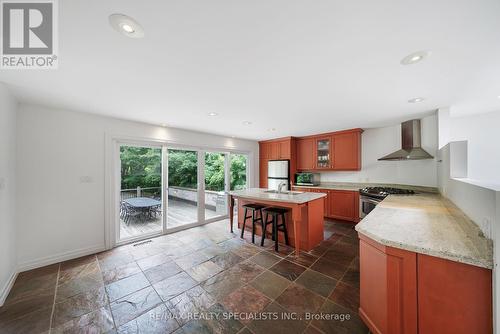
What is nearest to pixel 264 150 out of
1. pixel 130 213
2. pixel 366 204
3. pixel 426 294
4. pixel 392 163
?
pixel 366 204

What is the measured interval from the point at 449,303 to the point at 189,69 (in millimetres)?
2608

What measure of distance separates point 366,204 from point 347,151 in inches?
56.6

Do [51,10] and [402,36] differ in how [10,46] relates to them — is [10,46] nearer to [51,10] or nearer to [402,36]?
[51,10]

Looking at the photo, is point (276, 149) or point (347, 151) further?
point (276, 149)

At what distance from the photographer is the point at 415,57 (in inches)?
59.5

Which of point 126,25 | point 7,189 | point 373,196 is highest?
point 126,25

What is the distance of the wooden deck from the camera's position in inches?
146

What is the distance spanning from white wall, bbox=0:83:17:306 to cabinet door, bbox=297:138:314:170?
554 cm

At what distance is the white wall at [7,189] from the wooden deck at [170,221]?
136 cm

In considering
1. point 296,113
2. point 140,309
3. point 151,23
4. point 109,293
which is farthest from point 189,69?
point 109,293

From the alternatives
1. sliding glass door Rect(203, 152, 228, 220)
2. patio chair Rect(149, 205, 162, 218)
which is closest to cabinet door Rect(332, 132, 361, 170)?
sliding glass door Rect(203, 152, 228, 220)

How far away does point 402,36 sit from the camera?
1.27 m

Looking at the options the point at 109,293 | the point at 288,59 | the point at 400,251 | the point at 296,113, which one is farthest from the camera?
the point at 296,113

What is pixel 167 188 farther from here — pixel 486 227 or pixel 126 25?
pixel 486 227
